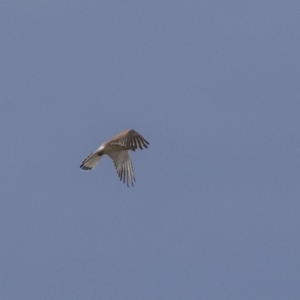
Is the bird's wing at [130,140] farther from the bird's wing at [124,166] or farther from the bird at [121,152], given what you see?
the bird's wing at [124,166]

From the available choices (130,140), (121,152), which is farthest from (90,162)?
(130,140)

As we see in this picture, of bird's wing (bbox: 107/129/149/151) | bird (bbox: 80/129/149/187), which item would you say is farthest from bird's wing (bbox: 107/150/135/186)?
bird's wing (bbox: 107/129/149/151)

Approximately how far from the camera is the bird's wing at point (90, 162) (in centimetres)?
5784

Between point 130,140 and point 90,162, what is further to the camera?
point 90,162

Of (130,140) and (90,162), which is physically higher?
(90,162)

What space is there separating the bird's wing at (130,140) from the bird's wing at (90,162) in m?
2.15

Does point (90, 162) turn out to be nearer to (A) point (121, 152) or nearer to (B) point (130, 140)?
(A) point (121, 152)

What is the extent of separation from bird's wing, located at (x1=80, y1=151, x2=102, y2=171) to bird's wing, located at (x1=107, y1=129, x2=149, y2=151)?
7.06 ft

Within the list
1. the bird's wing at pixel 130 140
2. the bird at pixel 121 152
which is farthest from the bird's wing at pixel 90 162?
the bird's wing at pixel 130 140

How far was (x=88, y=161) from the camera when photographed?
190 feet

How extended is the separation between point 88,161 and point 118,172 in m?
1.33

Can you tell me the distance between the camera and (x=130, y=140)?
2165 inches

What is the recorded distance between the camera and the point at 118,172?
58.6m

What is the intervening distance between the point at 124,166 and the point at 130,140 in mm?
3640
